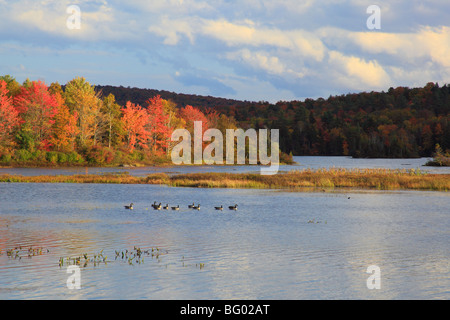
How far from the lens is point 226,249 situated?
73.9 ft

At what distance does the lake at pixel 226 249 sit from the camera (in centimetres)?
1592

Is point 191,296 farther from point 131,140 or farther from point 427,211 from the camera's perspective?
point 131,140

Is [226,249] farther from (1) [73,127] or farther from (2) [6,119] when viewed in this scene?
(1) [73,127]

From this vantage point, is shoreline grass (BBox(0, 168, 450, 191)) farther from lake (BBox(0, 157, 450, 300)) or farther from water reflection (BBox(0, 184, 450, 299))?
lake (BBox(0, 157, 450, 300))

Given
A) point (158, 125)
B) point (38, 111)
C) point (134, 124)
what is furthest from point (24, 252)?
point (158, 125)

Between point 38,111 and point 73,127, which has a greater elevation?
point 38,111

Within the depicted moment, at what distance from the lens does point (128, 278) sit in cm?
1694

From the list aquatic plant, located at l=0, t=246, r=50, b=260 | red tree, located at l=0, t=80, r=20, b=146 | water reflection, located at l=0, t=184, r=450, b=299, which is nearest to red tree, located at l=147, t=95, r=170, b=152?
red tree, located at l=0, t=80, r=20, b=146

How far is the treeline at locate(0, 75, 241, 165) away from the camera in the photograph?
8544cm

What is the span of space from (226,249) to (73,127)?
71.3m

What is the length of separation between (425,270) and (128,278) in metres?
10.2

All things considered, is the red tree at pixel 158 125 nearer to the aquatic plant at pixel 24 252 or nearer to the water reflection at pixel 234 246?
the water reflection at pixel 234 246

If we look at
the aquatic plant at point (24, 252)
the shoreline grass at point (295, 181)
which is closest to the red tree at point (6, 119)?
the shoreline grass at point (295, 181)

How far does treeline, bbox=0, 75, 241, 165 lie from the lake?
4540cm
